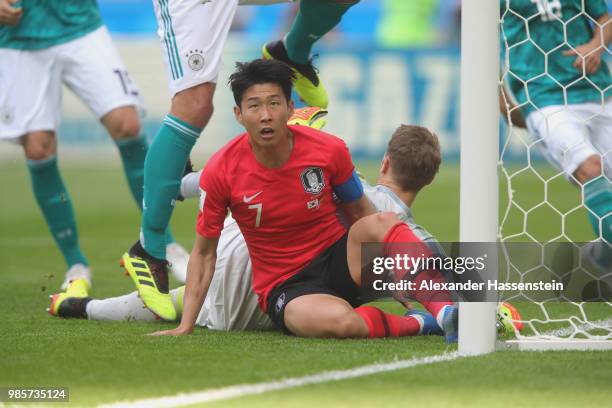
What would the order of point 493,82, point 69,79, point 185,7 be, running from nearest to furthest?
point 493,82 → point 185,7 → point 69,79

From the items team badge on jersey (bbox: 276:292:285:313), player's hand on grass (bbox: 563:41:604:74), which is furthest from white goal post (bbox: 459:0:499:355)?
player's hand on grass (bbox: 563:41:604:74)

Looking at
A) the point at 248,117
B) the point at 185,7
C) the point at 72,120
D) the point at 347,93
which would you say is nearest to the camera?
the point at 248,117

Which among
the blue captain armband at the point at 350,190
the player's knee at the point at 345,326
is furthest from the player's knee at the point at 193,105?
the player's knee at the point at 345,326

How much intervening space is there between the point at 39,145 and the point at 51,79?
14.3 inches

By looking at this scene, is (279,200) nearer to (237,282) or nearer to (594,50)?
(237,282)

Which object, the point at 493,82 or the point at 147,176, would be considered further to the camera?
the point at 147,176

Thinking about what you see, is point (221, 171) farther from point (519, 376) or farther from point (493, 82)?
point (519, 376)

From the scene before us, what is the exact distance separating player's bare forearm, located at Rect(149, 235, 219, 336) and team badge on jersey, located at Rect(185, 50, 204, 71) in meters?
0.66

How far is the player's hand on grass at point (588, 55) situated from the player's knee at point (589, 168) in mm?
405

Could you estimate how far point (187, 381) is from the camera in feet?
10.0

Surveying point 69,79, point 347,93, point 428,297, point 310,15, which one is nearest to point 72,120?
point 347,93

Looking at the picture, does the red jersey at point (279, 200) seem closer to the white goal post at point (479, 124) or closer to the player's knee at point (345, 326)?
the player's knee at point (345, 326)

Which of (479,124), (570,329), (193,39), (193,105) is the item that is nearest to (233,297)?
(193,105)

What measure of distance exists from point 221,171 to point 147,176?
44cm
